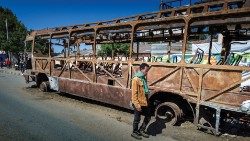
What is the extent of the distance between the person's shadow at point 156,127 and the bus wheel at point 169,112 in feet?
0.36

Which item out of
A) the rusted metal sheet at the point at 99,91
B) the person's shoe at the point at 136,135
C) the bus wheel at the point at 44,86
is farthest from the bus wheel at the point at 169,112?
the bus wheel at the point at 44,86

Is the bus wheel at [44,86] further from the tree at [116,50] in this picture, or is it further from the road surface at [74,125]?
the tree at [116,50]

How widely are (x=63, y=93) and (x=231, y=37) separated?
7.83m

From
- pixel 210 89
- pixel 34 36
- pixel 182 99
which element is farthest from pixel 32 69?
pixel 210 89

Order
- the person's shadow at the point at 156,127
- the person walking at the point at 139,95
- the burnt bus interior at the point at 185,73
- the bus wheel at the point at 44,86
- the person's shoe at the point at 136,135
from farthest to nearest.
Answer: the bus wheel at the point at 44,86 < the person's shadow at the point at 156,127 < the burnt bus interior at the point at 185,73 < the person's shoe at the point at 136,135 < the person walking at the point at 139,95

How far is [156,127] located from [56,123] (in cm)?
267

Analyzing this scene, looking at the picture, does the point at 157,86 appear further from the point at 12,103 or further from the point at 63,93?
the point at 63,93

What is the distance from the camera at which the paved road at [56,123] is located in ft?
22.3

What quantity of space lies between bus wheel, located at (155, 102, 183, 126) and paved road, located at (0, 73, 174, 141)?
1.01m

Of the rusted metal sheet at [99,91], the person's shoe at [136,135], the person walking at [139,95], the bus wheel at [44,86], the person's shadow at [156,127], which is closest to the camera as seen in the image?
the person walking at [139,95]

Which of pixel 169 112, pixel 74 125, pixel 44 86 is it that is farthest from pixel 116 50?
pixel 74 125

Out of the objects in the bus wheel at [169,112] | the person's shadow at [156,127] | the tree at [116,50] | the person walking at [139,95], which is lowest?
the person's shadow at [156,127]

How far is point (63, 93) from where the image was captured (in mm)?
13867

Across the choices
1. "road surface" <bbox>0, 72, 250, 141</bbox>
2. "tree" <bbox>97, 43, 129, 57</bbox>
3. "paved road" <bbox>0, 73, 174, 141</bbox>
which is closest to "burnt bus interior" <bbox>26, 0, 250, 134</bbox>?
"road surface" <bbox>0, 72, 250, 141</bbox>
